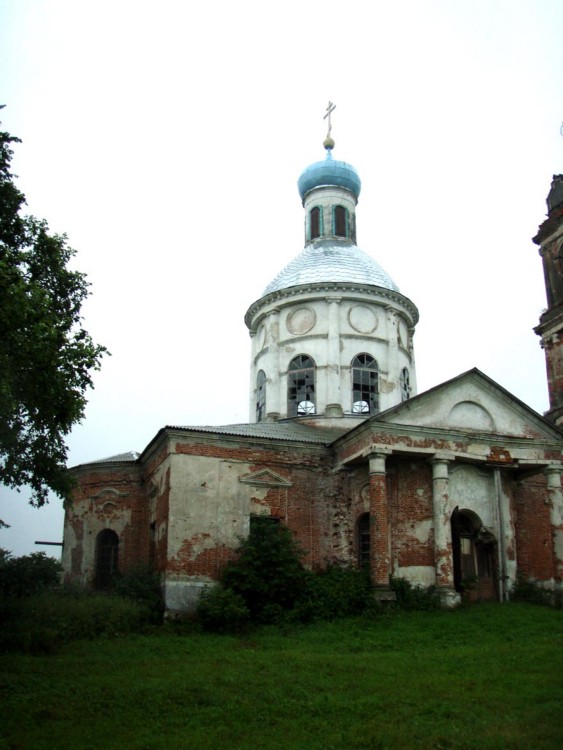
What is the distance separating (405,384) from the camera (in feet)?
87.1

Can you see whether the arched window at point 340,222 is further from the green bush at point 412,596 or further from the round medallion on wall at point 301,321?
the green bush at point 412,596

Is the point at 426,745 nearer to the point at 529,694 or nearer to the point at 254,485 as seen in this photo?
the point at 529,694

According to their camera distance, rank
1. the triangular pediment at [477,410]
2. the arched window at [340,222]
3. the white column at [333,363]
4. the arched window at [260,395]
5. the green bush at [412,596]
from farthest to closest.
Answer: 1. the arched window at [340,222]
2. the arched window at [260,395]
3. the white column at [333,363]
4. the triangular pediment at [477,410]
5. the green bush at [412,596]

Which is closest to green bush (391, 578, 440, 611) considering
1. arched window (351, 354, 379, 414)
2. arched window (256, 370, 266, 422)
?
arched window (351, 354, 379, 414)

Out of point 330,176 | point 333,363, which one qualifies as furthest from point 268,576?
point 330,176

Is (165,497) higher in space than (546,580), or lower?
higher

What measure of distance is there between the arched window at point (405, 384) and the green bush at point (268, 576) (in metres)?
8.14

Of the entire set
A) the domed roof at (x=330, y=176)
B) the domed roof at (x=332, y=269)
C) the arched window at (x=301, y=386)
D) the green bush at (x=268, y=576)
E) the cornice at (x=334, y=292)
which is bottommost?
the green bush at (x=268, y=576)

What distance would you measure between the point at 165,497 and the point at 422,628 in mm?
7028

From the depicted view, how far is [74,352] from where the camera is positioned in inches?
538

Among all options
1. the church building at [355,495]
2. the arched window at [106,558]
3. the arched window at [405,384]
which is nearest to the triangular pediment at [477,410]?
the church building at [355,495]

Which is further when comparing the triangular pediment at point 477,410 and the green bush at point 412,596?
the triangular pediment at point 477,410

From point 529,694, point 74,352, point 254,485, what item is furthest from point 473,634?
point 74,352

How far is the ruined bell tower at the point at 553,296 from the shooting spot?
26609mm
